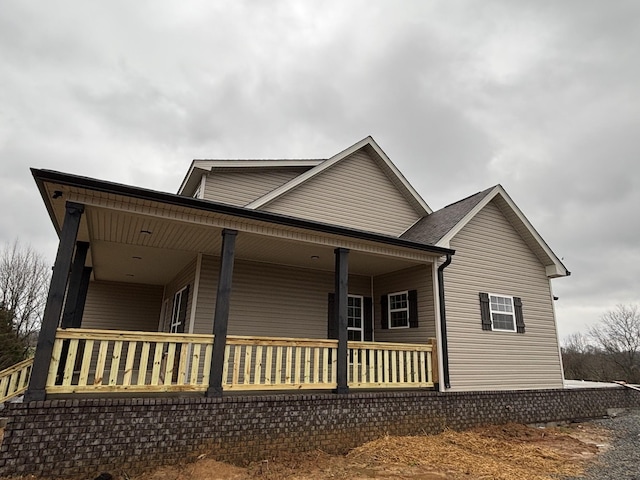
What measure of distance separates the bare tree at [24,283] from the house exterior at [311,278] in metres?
16.7

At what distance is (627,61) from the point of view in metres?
11.3

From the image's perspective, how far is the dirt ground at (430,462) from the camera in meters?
5.22

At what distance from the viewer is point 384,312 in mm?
10180

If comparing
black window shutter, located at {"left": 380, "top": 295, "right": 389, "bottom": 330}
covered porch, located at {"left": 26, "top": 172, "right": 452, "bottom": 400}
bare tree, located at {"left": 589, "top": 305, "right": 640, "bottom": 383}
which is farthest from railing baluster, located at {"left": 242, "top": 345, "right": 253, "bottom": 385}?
bare tree, located at {"left": 589, "top": 305, "right": 640, "bottom": 383}

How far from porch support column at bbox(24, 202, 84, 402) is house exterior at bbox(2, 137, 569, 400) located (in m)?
0.02

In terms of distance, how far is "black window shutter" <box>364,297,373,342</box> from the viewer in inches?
407

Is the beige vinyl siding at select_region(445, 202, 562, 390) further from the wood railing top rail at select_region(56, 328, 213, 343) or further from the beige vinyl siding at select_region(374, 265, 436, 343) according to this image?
the wood railing top rail at select_region(56, 328, 213, 343)

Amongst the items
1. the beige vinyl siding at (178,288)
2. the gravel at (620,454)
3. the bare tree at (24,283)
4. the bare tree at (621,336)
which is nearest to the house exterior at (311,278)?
the beige vinyl siding at (178,288)

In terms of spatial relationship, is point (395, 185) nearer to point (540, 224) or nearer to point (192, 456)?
point (192, 456)

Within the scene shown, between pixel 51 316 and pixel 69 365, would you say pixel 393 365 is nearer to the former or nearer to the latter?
pixel 69 365

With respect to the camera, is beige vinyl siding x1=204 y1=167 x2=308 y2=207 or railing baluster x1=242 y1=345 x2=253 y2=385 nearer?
railing baluster x1=242 y1=345 x2=253 y2=385

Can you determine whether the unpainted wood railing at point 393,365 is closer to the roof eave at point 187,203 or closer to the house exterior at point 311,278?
the house exterior at point 311,278

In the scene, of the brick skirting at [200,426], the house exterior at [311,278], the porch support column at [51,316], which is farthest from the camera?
the house exterior at [311,278]

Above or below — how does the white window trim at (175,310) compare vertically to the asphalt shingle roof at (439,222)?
below
